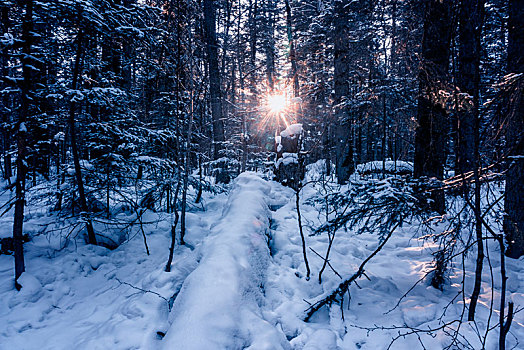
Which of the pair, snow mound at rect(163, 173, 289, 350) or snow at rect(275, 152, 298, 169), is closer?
snow mound at rect(163, 173, 289, 350)

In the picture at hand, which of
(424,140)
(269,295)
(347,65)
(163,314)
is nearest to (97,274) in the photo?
(163,314)

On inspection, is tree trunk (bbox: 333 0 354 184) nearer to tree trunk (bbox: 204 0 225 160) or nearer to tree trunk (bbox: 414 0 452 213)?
tree trunk (bbox: 204 0 225 160)

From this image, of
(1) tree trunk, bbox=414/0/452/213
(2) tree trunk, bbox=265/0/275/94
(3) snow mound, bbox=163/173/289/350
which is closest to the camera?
(3) snow mound, bbox=163/173/289/350

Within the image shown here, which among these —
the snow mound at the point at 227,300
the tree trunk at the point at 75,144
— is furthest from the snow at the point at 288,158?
the tree trunk at the point at 75,144

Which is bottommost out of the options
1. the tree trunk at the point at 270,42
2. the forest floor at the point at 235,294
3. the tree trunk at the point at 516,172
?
the forest floor at the point at 235,294

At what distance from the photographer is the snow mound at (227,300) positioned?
2311mm

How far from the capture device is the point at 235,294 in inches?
113

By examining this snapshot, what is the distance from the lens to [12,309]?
4.10 metres

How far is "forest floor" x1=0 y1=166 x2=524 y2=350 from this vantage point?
2619 millimetres

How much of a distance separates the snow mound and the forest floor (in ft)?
0.04

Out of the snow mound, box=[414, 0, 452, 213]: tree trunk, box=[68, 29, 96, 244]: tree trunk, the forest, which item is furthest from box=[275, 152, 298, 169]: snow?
box=[68, 29, 96, 244]: tree trunk

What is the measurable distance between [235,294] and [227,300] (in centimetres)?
17

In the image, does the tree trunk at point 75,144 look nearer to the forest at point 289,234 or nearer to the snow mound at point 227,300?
the forest at point 289,234

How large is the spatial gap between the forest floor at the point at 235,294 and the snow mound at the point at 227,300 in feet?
0.04
